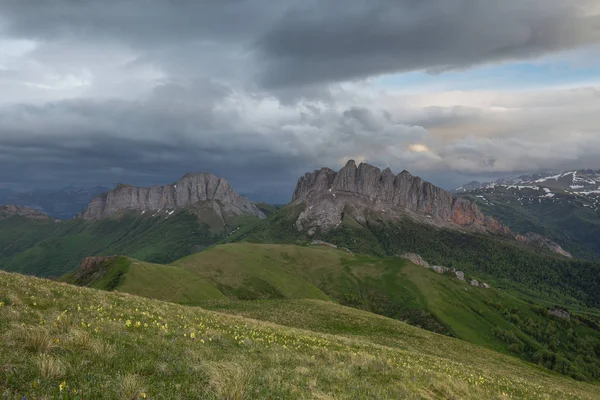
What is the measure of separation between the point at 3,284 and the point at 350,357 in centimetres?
1963

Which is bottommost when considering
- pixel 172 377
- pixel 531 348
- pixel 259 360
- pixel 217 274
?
pixel 531 348

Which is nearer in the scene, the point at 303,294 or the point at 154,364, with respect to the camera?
the point at 154,364

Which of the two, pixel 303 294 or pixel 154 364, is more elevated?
pixel 154 364

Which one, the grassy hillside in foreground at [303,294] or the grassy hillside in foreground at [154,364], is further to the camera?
the grassy hillside in foreground at [303,294]

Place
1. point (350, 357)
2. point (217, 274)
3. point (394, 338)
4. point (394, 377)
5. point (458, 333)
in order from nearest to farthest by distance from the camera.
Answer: point (394, 377), point (350, 357), point (394, 338), point (217, 274), point (458, 333)

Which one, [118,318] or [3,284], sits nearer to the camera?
[118,318]

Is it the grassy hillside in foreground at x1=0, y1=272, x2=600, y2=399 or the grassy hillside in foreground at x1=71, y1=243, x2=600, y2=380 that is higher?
the grassy hillside in foreground at x1=0, y1=272, x2=600, y2=399

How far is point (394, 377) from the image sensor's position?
50.1 feet

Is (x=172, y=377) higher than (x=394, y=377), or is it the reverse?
(x=172, y=377)

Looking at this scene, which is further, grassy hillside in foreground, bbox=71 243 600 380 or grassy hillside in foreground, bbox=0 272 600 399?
grassy hillside in foreground, bbox=71 243 600 380

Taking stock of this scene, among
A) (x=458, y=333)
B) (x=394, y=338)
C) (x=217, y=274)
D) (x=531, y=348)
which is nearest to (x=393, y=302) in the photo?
(x=458, y=333)

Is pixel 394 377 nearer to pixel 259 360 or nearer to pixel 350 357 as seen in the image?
pixel 350 357

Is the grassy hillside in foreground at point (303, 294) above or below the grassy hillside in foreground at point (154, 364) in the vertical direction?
below

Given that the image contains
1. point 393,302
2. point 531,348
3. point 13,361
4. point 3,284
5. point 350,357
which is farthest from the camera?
point 393,302
